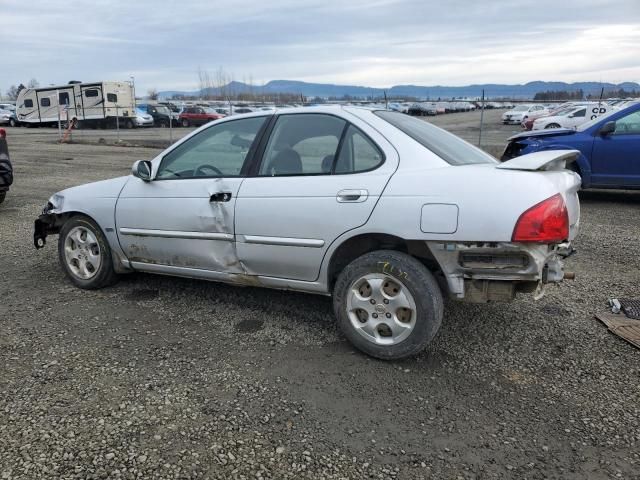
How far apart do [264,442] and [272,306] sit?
1858 millimetres

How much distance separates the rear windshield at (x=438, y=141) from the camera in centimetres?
371

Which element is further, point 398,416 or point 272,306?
point 272,306

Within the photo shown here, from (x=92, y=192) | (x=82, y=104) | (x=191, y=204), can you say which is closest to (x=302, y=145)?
(x=191, y=204)

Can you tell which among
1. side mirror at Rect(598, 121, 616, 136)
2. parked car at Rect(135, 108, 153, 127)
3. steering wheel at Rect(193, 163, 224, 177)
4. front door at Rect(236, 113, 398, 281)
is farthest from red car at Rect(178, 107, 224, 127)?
front door at Rect(236, 113, 398, 281)

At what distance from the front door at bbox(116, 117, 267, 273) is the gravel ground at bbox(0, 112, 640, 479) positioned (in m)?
0.48

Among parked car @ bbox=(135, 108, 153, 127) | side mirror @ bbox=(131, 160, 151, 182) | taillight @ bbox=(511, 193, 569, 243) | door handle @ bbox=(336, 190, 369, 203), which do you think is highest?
parked car @ bbox=(135, 108, 153, 127)

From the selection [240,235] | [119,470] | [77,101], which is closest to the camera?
[119,470]

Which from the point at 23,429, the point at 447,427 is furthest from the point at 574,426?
the point at 23,429

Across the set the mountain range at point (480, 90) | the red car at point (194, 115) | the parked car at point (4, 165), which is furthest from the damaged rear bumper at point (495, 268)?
the red car at point (194, 115)

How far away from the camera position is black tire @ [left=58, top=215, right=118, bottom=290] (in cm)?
477

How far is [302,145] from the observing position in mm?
3996

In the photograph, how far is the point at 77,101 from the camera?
35.1m

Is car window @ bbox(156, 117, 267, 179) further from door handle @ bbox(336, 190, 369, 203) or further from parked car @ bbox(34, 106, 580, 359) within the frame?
door handle @ bbox(336, 190, 369, 203)

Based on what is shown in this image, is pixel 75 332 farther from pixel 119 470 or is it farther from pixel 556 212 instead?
pixel 556 212
